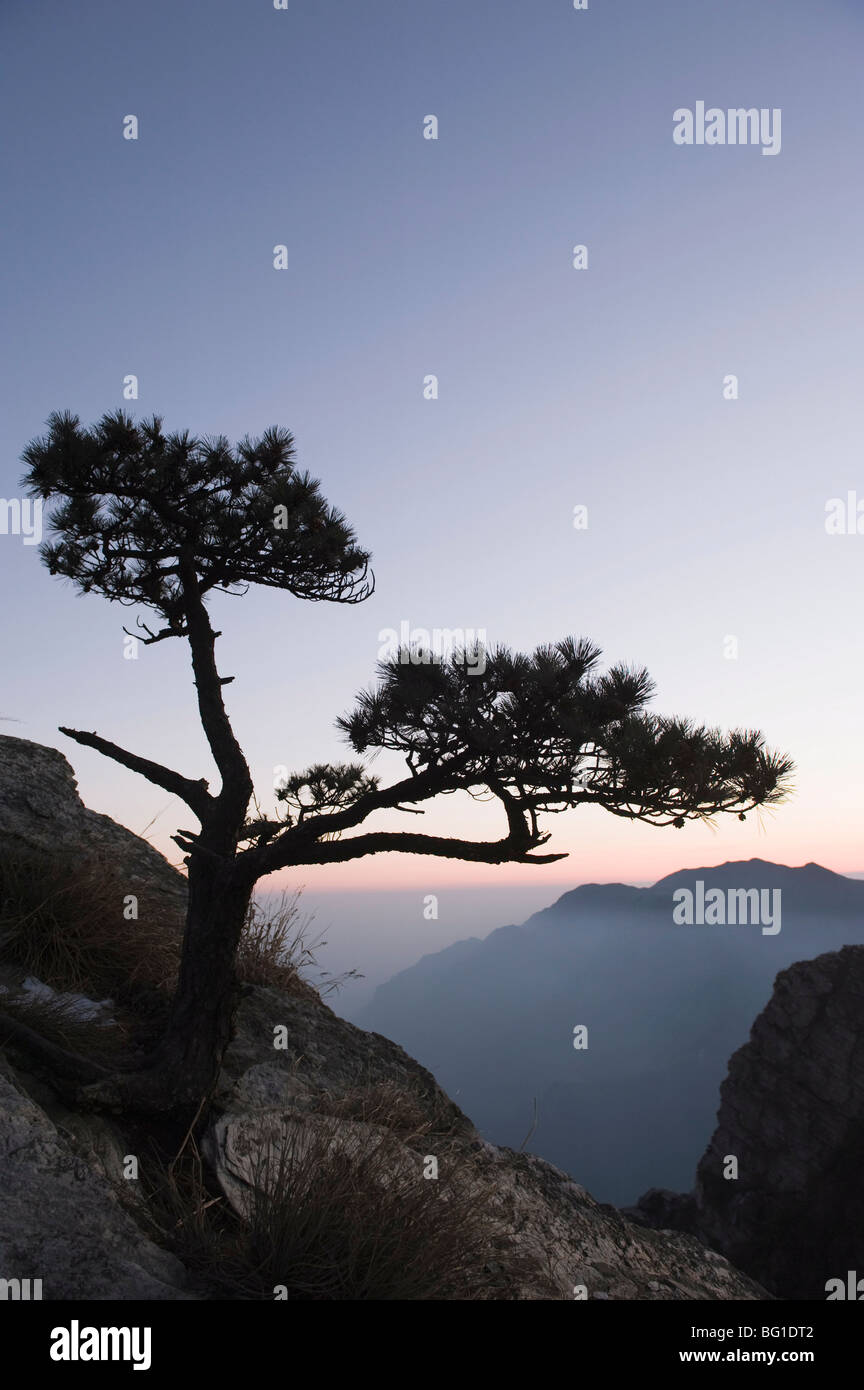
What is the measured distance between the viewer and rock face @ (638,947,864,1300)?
2158 cm

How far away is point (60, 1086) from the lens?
4.26 m

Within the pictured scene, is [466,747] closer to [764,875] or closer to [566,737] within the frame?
[566,737]

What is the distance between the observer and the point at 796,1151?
22.6 m

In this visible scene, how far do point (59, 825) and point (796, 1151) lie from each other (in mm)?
23796

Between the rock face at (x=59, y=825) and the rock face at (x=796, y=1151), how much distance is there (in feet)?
67.1

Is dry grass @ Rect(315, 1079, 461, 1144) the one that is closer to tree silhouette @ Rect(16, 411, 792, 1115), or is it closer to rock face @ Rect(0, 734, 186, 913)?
tree silhouette @ Rect(16, 411, 792, 1115)

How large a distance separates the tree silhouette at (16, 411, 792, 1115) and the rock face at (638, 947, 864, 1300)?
870 inches

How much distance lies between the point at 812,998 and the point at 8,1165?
2437 centimetres

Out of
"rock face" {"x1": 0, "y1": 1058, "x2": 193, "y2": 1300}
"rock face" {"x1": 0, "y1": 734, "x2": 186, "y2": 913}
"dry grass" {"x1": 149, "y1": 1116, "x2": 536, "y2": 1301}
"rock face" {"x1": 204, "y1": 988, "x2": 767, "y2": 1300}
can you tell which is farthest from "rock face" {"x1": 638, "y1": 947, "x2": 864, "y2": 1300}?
"rock face" {"x1": 0, "y1": 1058, "x2": 193, "y2": 1300}

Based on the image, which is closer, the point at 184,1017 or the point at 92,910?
the point at 184,1017

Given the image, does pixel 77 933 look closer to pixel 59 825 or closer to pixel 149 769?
pixel 149 769

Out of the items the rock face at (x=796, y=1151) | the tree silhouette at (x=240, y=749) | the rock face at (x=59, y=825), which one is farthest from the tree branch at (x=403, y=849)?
the rock face at (x=796, y=1151)

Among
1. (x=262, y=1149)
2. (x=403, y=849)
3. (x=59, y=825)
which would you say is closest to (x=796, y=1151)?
(x=59, y=825)
